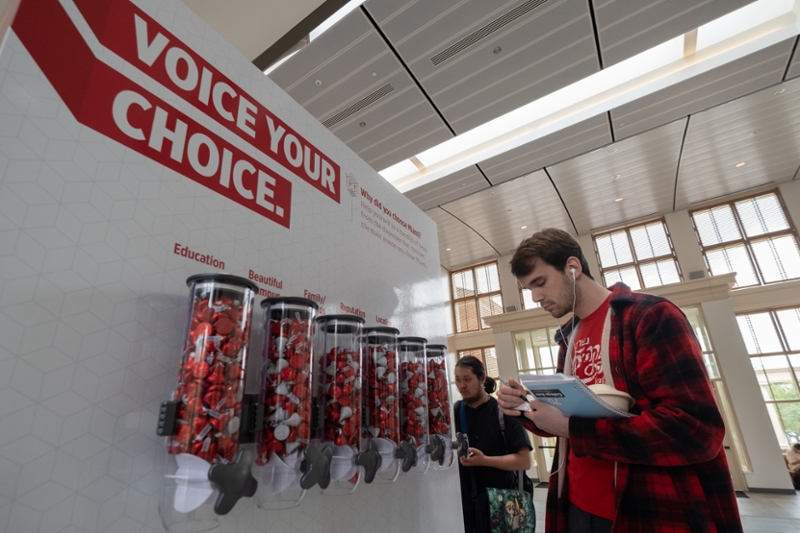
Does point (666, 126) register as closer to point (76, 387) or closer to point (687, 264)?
point (687, 264)

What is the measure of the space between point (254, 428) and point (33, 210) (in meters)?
0.60

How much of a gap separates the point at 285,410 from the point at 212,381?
194 mm

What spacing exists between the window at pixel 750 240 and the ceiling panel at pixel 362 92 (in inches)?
263

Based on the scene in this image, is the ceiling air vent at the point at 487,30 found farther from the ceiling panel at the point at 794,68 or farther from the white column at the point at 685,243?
the white column at the point at 685,243

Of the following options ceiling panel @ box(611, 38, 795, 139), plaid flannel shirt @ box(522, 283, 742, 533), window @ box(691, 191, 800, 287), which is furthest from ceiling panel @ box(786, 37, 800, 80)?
plaid flannel shirt @ box(522, 283, 742, 533)

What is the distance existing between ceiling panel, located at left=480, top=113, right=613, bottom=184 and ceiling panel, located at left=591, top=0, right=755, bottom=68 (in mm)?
1244

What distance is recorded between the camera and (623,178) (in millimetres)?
7461

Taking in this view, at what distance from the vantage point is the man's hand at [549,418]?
4.62 ft

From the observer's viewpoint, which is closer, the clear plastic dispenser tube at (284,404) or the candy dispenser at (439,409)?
the clear plastic dispenser tube at (284,404)

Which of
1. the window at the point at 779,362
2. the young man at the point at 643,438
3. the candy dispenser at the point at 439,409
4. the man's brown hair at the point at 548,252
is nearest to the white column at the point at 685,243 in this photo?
the window at the point at 779,362

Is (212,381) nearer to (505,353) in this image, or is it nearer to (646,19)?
(646,19)

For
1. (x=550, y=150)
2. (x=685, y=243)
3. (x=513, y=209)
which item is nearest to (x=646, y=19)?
(x=550, y=150)

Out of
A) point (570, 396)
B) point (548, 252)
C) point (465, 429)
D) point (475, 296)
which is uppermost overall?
Result: point (475, 296)

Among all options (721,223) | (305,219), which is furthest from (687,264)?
(305,219)
